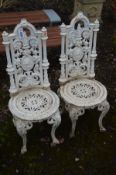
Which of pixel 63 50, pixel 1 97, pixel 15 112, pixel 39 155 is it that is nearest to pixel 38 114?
pixel 15 112

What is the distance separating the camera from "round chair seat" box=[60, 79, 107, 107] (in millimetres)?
3617

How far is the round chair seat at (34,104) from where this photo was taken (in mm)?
3400

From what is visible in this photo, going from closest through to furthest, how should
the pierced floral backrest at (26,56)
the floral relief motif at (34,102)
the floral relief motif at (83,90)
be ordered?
the pierced floral backrest at (26,56) → the floral relief motif at (34,102) → the floral relief motif at (83,90)

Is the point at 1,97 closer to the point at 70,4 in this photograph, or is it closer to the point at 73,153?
the point at 73,153

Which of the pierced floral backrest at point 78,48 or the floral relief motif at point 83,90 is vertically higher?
the pierced floral backrest at point 78,48

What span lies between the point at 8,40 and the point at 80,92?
113cm

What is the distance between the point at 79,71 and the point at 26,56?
78 cm

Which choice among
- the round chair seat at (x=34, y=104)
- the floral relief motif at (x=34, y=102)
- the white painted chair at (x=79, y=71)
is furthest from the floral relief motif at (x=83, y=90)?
the floral relief motif at (x=34, y=102)

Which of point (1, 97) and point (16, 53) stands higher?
point (16, 53)

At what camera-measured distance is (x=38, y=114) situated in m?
3.41

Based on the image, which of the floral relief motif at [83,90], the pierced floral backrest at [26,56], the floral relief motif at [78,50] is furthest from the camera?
the floral relief motif at [83,90]

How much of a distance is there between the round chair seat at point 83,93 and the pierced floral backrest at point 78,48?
102 mm

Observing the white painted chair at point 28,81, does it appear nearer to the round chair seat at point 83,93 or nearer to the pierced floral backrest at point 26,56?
the pierced floral backrest at point 26,56

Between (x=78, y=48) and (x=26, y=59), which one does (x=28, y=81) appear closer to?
(x=26, y=59)
